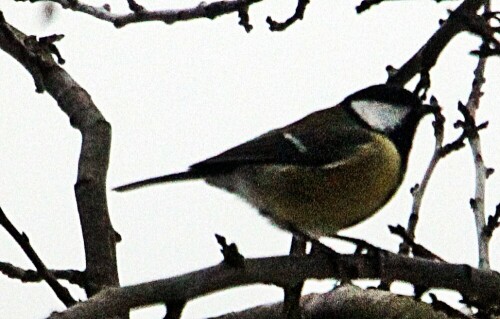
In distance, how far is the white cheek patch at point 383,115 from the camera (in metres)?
2.93

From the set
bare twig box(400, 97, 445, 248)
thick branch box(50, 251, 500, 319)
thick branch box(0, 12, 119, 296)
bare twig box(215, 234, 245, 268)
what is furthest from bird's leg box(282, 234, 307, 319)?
bare twig box(400, 97, 445, 248)

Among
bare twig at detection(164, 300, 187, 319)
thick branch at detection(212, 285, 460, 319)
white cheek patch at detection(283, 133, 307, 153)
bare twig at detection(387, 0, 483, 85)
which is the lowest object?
thick branch at detection(212, 285, 460, 319)

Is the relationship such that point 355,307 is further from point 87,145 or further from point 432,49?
point 432,49

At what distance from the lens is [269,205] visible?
2.62 m

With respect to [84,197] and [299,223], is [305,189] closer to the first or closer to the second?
[299,223]

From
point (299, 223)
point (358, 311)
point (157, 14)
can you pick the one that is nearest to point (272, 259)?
point (358, 311)

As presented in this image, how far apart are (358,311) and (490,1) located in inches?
45.4

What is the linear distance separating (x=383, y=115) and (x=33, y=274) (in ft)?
4.79

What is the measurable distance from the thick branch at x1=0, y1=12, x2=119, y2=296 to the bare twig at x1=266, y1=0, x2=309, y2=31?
0.71 meters

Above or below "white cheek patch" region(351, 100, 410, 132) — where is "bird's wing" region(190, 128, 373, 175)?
below

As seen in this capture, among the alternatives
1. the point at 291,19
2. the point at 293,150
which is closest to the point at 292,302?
the point at 293,150

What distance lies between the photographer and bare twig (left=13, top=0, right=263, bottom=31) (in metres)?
2.52

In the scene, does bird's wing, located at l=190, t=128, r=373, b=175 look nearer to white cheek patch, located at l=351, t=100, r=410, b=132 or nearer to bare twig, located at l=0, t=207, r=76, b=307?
white cheek patch, located at l=351, t=100, r=410, b=132

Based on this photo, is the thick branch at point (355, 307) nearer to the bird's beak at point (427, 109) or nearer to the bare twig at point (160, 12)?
the bare twig at point (160, 12)
